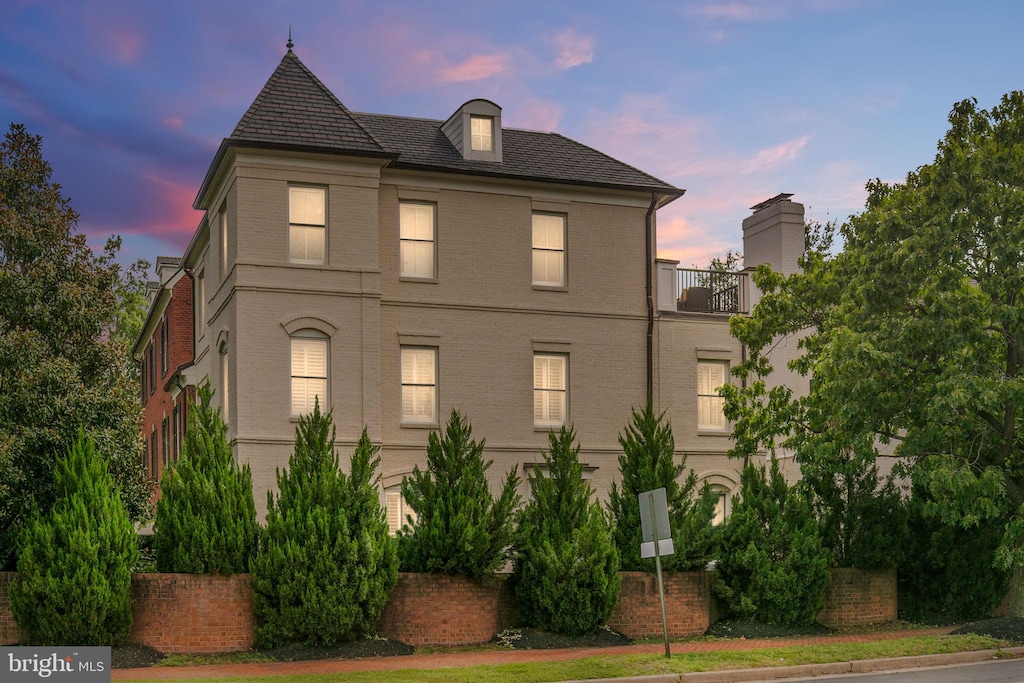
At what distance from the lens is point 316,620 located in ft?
64.6

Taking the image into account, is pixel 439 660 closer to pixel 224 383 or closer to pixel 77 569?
pixel 77 569

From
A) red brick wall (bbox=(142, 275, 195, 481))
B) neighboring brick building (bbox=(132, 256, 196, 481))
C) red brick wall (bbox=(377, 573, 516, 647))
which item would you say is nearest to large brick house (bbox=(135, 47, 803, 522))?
neighboring brick building (bbox=(132, 256, 196, 481))

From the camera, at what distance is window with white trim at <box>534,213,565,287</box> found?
103 ft

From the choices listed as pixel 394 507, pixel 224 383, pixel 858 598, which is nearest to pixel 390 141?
pixel 224 383

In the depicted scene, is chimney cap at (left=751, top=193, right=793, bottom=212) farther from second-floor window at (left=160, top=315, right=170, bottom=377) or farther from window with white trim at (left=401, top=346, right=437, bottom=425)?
second-floor window at (left=160, top=315, right=170, bottom=377)

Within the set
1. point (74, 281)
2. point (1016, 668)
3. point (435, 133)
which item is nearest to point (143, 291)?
point (435, 133)

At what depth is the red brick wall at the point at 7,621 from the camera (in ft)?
62.4

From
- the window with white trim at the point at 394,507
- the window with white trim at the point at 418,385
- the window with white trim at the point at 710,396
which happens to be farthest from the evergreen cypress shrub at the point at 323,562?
the window with white trim at the point at 710,396

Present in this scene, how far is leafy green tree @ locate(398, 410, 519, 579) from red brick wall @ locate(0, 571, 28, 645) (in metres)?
6.26

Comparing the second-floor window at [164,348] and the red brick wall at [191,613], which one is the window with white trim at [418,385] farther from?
the second-floor window at [164,348]

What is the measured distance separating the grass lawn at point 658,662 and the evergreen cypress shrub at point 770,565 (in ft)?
7.16

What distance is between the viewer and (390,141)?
102 feet

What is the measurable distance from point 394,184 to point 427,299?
2.90 m

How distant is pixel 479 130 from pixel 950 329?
13.8 metres
